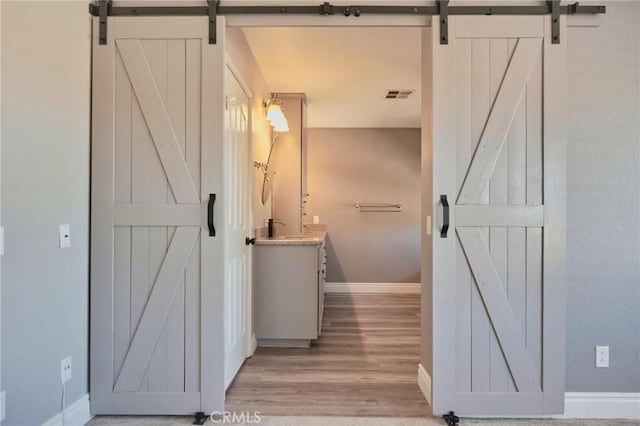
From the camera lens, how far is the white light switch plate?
172 centimetres

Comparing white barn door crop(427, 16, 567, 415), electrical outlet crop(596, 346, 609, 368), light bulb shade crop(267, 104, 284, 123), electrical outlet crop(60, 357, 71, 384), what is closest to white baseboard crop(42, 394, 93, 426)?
electrical outlet crop(60, 357, 71, 384)

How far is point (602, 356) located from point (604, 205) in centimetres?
84

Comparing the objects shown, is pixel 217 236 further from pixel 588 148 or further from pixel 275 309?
pixel 588 148

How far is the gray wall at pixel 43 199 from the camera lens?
57.7 inches

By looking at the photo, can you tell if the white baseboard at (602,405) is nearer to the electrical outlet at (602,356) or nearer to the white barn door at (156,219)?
the electrical outlet at (602,356)

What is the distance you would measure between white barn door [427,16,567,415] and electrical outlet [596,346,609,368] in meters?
0.26

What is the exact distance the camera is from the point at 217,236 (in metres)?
1.93

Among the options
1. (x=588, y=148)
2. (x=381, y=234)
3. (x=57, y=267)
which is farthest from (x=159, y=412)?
(x=381, y=234)

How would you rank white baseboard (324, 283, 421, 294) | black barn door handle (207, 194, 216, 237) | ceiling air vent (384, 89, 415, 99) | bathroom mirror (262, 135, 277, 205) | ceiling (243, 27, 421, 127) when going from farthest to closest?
white baseboard (324, 283, 421, 294) < ceiling air vent (384, 89, 415, 99) < bathroom mirror (262, 135, 277, 205) < ceiling (243, 27, 421, 127) < black barn door handle (207, 194, 216, 237)

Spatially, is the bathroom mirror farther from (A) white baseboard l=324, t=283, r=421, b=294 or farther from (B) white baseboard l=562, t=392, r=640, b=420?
(B) white baseboard l=562, t=392, r=640, b=420

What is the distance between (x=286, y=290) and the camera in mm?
3021

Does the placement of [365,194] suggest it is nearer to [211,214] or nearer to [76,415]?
[211,214]

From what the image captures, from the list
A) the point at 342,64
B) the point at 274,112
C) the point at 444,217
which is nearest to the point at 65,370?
the point at 444,217

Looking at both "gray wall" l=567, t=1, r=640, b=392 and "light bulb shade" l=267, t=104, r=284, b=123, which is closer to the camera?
"gray wall" l=567, t=1, r=640, b=392
